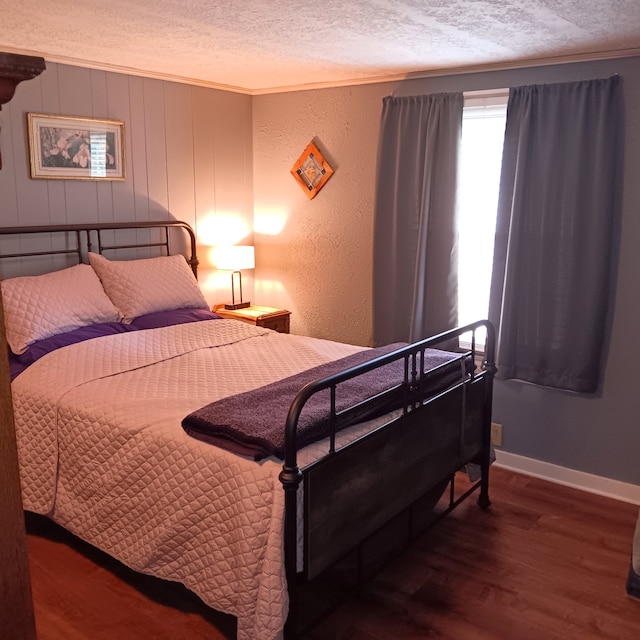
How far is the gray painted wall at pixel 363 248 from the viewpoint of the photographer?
130 inches

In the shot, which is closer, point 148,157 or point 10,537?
point 10,537

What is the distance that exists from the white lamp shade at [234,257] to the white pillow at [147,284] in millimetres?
435

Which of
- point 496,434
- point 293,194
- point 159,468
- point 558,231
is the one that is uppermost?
point 293,194

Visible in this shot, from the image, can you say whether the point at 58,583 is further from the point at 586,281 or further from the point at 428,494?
the point at 586,281

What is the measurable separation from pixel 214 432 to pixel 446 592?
3.77 ft

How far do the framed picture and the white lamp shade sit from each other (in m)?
0.84

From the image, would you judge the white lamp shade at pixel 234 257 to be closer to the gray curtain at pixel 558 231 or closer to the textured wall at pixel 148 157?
the textured wall at pixel 148 157

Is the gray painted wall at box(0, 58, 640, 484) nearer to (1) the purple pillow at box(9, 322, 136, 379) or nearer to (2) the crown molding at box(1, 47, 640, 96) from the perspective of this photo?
(2) the crown molding at box(1, 47, 640, 96)

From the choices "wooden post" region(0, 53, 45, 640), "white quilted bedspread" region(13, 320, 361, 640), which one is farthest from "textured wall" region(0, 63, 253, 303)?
"wooden post" region(0, 53, 45, 640)

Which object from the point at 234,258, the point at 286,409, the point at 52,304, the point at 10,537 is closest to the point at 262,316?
the point at 234,258

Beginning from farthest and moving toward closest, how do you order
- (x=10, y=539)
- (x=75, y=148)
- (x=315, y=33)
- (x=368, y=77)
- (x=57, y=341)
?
(x=368, y=77)
(x=75, y=148)
(x=57, y=341)
(x=315, y=33)
(x=10, y=539)

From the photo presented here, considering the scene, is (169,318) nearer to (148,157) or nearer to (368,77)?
(148,157)

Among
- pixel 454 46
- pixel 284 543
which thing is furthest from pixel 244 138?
pixel 284 543

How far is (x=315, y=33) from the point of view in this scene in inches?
116
